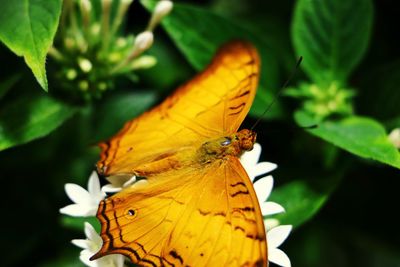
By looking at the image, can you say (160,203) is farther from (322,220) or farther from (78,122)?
(322,220)

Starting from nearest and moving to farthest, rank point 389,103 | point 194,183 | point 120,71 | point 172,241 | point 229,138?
point 172,241, point 194,183, point 229,138, point 120,71, point 389,103

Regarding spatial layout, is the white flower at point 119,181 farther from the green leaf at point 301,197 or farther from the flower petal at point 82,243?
the green leaf at point 301,197

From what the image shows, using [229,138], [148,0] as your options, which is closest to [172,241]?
[229,138]

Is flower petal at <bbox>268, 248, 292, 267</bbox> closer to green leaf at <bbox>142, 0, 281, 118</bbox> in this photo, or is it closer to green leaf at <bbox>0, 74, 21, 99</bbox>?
green leaf at <bbox>142, 0, 281, 118</bbox>

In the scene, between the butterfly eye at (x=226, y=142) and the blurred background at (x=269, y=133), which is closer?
the butterfly eye at (x=226, y=142)

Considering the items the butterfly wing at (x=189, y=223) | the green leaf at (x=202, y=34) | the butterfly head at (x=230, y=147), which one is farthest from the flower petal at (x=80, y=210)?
the green leaf at (x=202, y=34)

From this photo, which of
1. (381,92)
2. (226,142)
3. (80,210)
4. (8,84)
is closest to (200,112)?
(226,142)
